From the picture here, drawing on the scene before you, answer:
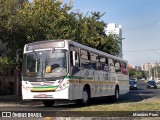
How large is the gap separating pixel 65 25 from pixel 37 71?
11.6 m

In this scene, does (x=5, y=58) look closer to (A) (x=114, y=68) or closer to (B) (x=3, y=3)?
(B) (x=3, y=3)

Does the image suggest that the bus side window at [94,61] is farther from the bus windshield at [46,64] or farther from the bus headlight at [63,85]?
the bus headlight at [63,85]

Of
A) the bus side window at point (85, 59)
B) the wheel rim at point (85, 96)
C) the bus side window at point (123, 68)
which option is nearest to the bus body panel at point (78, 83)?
the bus side window at point (85, 59)

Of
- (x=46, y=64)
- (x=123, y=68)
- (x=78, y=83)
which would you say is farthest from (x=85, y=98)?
(x=123, y=68)

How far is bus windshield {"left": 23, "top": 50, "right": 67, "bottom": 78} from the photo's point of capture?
699 inches

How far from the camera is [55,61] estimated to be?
17875mm

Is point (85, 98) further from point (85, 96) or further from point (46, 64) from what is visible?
point (46, 64)

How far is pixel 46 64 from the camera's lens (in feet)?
58.9

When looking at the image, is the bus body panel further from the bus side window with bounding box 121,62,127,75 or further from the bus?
the bus side window with bounding box 121,62,127,75

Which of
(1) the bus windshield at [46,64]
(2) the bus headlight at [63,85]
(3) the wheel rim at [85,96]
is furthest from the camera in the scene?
(3) the wheel rim at [85,96]

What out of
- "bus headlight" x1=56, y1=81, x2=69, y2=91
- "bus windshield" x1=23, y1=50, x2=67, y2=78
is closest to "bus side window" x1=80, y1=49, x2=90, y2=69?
"bus windshield" x1=23, y1=50, x2=67, y2=78

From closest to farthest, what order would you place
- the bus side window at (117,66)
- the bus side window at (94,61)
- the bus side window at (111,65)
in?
the bus side window at (94,61) → the bus side window at (111,65) → the bus side window at (117,66)

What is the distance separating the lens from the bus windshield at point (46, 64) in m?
17.8

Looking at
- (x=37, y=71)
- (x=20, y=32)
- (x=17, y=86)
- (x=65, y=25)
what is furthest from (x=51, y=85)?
(x=17, y=86)
